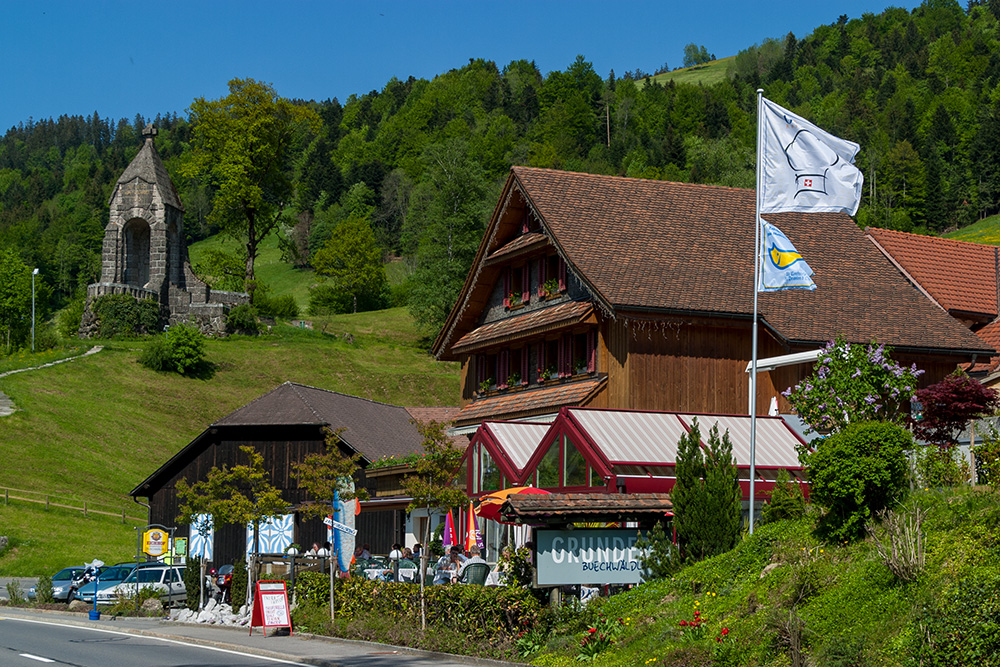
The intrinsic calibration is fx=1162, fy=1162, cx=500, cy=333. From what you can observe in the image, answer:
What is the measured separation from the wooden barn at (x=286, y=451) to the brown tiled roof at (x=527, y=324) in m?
5.66

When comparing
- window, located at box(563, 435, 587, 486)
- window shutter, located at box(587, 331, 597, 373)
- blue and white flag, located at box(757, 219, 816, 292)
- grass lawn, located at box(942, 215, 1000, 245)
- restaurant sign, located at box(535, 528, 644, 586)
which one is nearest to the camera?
restaurant sign, located at box(535, 528, 644, 586)

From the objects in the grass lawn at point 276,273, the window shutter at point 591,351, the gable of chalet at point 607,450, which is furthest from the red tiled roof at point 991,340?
the grass lawn at point 276,273

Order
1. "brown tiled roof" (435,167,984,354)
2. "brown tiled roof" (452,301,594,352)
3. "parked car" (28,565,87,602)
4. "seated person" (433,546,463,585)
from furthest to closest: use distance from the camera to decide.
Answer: "parked car" (28,565,87,602)
"brown tiled roof" (452,301,594,352)
"brown tiled roof" (435,167,984,354)
"seated person" (433,546,463,585)

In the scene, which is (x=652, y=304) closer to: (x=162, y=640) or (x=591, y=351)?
(x=591, y=351)

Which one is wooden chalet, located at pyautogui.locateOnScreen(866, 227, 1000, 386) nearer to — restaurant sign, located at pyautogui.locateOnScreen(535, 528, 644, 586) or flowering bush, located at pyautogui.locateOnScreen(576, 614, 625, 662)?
restaurant sign, located at pyautogui.locateOnScreen(535, 528, 644, 586)

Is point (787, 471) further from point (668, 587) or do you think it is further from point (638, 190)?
point (638, 190)

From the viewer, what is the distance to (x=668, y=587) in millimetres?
19000

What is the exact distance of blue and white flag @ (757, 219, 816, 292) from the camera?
2316 cm

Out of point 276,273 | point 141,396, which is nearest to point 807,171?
point 141,396

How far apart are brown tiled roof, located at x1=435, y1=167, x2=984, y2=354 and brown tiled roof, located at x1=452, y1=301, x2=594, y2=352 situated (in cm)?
103

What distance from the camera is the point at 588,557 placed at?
1973 centimetres

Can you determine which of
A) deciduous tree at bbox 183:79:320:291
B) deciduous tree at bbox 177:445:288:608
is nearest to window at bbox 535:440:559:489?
deciduous tree at bbox 177:445:288:608

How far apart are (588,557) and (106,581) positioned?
63.2 feet

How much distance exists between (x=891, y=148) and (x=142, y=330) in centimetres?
9600
